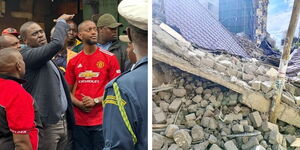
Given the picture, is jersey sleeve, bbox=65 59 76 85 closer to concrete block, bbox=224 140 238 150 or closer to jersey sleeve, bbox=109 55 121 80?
jersey sleeve, bbox=109 55 121 80

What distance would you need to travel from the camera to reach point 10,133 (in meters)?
2.36

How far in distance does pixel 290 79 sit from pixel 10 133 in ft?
5.27

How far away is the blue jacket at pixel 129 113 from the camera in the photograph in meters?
1.63

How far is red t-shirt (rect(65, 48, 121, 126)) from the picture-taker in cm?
349

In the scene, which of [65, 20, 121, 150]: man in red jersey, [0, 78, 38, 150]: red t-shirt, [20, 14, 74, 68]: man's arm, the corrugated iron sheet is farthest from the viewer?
[65, 20, 121, 150]: man in red jersey

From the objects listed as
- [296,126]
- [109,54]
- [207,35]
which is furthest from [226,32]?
[109,54]

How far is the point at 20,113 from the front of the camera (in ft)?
7.49

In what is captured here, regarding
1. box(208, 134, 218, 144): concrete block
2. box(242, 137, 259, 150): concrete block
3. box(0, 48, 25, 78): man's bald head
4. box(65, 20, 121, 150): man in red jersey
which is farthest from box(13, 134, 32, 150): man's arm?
box(242, 137, 259, 150): concrete block

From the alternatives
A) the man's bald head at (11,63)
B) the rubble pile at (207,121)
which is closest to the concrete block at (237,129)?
the rubble pile at (207,121)

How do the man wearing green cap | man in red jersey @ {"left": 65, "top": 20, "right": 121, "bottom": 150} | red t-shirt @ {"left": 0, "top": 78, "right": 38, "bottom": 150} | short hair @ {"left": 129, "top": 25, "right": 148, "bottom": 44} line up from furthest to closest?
the man wearing green cap < man in red jersey @ {"left": 65, "top": 20, "right": 121, "bottom": 150} < red t-shirt @ {"left": 0, "top": 78, "right": 38, "bottom": 150} < short hair @ {"left": 129, "top": 25, "right": 148, "bottom": 44}

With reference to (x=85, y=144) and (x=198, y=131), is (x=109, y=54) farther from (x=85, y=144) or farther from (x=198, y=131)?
(x=198, y=131)

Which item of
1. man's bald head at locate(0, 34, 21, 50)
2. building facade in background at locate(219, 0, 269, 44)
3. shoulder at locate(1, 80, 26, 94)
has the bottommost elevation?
shoulder at locate(1, 80, 26, 94)

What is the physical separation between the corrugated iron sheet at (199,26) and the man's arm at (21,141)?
1.22 metres

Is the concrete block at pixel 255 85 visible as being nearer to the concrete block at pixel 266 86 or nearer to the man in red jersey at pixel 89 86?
the concrete block at pixel 266 86
